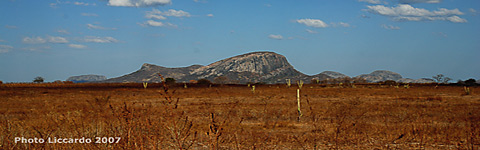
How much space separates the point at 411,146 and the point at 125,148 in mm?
6956

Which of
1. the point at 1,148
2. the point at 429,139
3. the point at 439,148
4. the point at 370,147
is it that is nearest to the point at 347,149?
the point at 370,147

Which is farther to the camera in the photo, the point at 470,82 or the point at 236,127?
the point at 470,82

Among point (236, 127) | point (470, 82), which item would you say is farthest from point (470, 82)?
point (236, 127)

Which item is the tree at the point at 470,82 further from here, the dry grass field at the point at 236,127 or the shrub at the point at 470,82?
the dry grass field at the point at 236,127

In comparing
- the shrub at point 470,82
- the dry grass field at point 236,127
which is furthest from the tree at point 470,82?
the dry grass field at point 236,127

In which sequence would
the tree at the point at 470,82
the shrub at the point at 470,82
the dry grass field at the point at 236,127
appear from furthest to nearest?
1. the tree at the point at 470,82
2. the shrub at the point at 470,82
3. the dry grass field at the point at 236,127

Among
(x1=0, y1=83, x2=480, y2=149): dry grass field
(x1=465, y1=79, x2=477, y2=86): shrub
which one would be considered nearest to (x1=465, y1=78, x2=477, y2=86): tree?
(x1=465, y1=79, x2=477, y2=86): shrub

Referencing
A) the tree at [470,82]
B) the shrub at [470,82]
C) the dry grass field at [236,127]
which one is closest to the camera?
the dry grass field at [236,127]

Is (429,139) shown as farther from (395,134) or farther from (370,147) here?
(370,147)

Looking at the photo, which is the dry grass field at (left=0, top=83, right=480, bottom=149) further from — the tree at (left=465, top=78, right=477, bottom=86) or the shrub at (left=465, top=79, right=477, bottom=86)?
the tree at (left=465, top=78, right=477, bottom=86)

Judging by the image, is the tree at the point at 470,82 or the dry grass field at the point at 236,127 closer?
the dry grass field at the point at 236,127

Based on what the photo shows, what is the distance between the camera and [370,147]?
367 inches

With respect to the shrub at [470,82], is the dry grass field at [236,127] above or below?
below

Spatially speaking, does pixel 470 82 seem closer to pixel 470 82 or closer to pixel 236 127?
pixel 470 82
